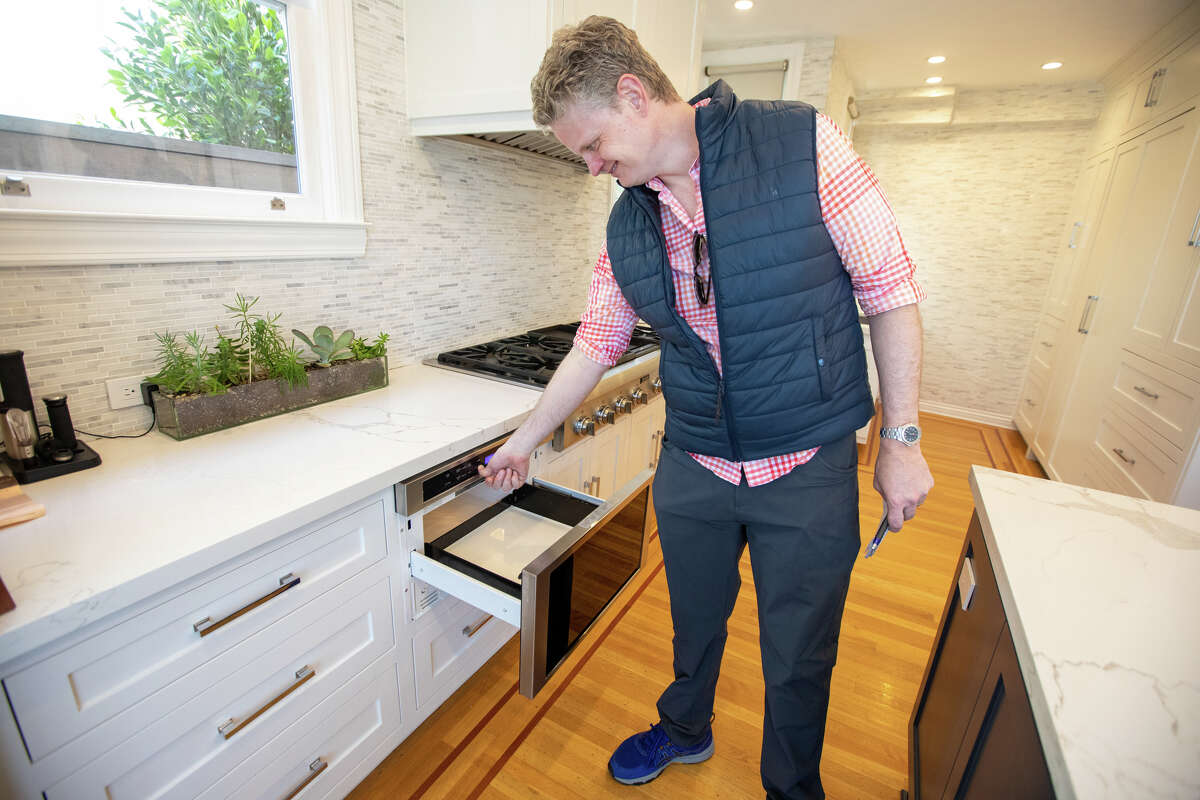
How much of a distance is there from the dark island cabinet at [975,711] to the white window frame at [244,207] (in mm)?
1643

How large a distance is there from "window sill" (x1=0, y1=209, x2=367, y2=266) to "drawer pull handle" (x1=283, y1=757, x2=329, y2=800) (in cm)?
108

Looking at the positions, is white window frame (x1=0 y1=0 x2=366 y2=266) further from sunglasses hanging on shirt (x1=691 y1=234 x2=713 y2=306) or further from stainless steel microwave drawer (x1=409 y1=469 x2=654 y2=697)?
sunglasses hanging on shirt (x1=691 y1=234 x2=713 y2=306)

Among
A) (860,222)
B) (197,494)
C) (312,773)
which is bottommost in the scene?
(312,773)

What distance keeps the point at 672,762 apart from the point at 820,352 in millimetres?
1110

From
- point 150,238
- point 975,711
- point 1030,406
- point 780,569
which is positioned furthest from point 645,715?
point 1030,406

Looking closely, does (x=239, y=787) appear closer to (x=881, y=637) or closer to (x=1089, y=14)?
(x=881, y=637)

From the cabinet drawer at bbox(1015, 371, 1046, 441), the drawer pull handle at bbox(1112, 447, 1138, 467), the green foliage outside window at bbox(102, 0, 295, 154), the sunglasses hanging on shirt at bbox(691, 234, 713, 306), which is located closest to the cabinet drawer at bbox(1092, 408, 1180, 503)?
the drawer pull handle at bbox(1112, 447, 1138, 467)

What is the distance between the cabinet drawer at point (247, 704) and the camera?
784mm

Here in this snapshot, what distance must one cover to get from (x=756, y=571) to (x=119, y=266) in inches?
56.1

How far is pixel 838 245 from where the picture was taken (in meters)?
0.86

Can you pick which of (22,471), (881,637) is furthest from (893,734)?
(22,471)

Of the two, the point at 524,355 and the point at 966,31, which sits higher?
the point at 966,31

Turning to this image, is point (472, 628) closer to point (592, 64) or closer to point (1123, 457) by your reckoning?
point (592, 64)

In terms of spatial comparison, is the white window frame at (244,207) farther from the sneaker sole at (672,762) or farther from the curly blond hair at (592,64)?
the sneaker sole at (672,762)
